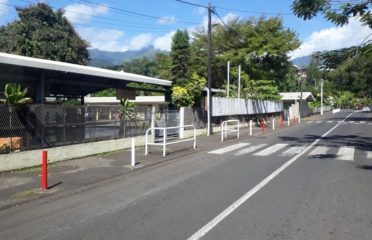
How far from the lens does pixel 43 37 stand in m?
51.2

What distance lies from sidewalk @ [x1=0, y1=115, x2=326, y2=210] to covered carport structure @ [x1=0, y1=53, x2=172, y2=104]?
3633mm

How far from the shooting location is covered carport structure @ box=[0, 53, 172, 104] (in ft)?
52.6

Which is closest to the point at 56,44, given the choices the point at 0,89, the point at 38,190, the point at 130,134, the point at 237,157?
the point at 0,89

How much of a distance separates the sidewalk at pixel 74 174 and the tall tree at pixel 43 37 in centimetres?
3527

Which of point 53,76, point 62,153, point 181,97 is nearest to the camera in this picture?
point 62,153

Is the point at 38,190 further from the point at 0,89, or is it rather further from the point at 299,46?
the point at 299,46

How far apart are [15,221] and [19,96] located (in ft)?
22.9

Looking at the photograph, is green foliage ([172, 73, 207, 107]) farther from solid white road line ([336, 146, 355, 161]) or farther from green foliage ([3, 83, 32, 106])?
green foliage ([3, 83, 32, 106])

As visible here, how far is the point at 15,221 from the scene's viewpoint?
25.3 ft

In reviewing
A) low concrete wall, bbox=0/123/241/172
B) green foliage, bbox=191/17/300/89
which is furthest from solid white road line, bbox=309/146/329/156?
green foliage, bbox=191/17/300/89

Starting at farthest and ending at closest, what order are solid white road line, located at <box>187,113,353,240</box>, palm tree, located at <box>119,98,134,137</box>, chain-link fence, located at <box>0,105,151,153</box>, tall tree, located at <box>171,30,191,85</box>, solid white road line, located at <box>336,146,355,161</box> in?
tall tree, located at <box>171,30,191,85</box> → palm tree, located at <box>119,98,134,137</box> → solid white road line, located at <box>336,146,355,161</box> → chain-link fence, located at <box>0,105,151,153</box> → solid white road line, located at <box>187,113,353,240</box>

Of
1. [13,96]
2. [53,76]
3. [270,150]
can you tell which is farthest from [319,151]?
[53,76]

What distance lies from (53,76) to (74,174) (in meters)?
9.81

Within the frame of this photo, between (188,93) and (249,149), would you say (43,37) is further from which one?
(249,149)
